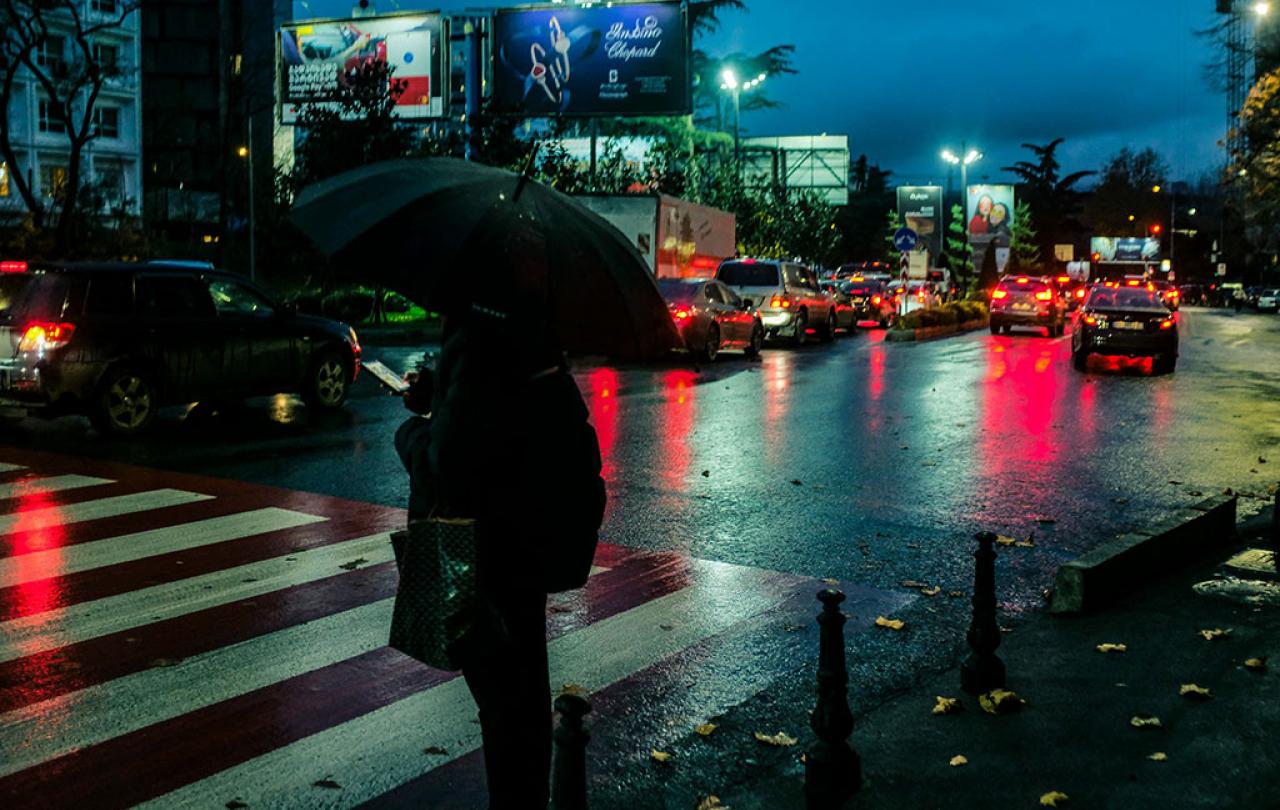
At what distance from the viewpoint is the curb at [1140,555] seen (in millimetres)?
6641

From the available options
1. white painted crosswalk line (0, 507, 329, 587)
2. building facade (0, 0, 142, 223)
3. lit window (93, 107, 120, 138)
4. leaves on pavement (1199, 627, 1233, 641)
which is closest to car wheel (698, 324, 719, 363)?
white painted crosswalk line (0, 507, 329, 587)

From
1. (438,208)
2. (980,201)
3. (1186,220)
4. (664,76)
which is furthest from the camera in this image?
(1186,220)

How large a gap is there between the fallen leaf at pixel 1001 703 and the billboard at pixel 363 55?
35.4 meters

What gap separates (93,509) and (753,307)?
18.9 metres

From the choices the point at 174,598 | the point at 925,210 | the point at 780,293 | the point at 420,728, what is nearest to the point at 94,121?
the point at 925,210

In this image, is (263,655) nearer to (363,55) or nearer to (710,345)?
(710,345)

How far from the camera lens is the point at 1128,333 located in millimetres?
23281

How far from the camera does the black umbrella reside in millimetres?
3342

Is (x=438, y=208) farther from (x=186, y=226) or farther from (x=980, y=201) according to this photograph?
(x=980, y=201)

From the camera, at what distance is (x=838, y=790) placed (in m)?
4.26

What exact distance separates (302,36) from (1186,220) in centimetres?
11024

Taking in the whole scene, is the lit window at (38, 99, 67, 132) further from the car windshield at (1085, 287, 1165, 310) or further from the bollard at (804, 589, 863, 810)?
the bollard at (804, 589, 863, 810)

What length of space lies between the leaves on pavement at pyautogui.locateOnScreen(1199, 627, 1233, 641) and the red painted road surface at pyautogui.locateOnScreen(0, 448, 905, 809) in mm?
1738

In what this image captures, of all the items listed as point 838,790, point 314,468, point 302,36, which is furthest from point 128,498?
point 302,36
